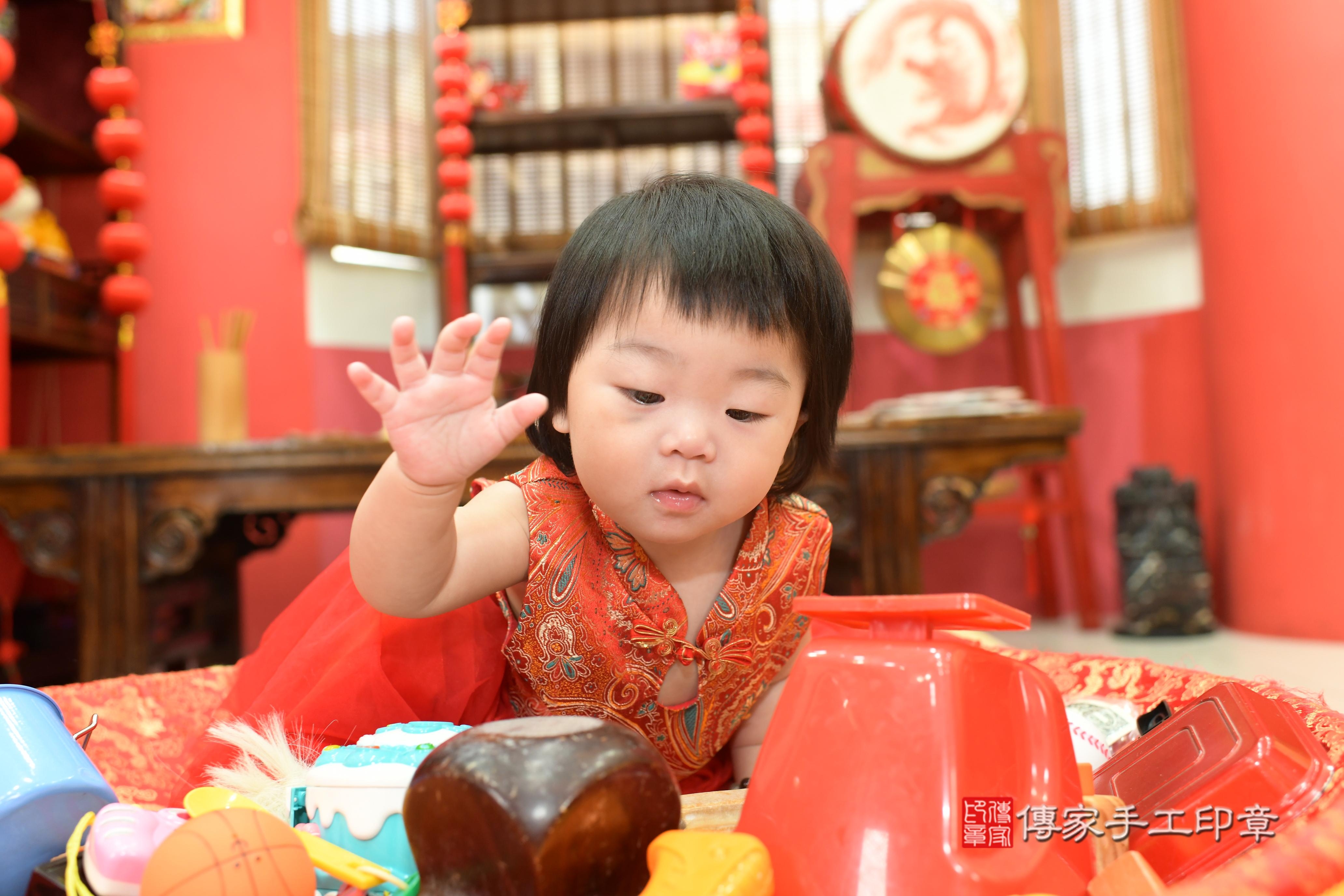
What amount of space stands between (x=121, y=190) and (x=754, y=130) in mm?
1514

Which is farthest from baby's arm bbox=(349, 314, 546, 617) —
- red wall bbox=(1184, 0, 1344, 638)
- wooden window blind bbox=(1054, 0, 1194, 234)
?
wooden window blind bbox=(1054, 0, 1194, 234)

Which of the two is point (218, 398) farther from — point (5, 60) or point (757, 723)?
point (757, 723)

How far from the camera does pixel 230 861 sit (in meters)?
0.40

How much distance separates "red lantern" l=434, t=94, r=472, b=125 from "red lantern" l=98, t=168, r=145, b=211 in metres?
0.74

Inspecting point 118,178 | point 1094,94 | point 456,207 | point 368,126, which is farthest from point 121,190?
point 1094,94

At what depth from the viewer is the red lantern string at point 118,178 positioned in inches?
94.4

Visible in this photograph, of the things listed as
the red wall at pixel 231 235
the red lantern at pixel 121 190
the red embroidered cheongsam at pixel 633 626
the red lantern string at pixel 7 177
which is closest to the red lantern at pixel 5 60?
the red lantern string at pixel 7 177

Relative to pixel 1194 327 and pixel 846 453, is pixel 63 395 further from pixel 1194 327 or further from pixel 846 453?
pixel 1194 327

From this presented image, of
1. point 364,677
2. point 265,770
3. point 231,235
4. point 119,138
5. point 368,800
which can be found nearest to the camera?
point 368,800

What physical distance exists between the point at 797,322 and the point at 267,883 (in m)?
0.48

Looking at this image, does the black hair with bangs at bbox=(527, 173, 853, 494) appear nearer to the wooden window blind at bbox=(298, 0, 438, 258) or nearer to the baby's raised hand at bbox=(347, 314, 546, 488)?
the baby's raised hand at bbox=(347, 314, 546, 488)

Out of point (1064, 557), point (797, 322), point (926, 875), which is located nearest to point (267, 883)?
point (926, 875)

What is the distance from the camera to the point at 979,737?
0.42 metres

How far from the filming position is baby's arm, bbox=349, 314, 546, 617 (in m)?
0.56
